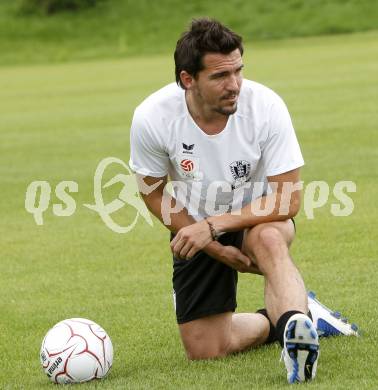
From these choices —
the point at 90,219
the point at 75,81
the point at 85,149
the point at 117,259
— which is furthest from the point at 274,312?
the point at 75,81

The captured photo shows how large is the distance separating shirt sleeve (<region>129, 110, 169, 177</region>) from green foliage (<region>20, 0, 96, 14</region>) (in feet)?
202

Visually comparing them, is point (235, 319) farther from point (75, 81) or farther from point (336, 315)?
point (75, 81)

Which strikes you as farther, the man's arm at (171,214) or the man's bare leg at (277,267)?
the man's arm at (171,214)

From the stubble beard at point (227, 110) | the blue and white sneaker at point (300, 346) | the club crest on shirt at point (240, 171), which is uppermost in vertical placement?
the stubble beard at point (227, 110)

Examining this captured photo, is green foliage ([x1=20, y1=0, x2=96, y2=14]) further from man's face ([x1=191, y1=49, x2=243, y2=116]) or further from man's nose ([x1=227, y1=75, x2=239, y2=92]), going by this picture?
man's nose ([x1=227, y1=75, x2=239, y2=92])

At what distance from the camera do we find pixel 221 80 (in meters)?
7.06

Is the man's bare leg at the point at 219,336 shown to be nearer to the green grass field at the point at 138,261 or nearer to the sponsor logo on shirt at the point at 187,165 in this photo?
the green grass field at the point at 138,261

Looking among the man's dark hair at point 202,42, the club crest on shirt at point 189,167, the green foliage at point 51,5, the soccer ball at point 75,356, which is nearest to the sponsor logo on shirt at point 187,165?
the club crest on shirt at point 189,167

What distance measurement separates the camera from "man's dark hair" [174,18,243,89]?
7.01 m

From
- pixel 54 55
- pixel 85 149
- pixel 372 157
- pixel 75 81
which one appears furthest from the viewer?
pixel 54 55

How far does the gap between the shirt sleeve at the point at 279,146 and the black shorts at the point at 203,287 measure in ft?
3.01

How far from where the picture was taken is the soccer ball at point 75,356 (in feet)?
22.8

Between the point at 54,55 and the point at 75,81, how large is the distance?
18.1 m

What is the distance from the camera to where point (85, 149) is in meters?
19.7
